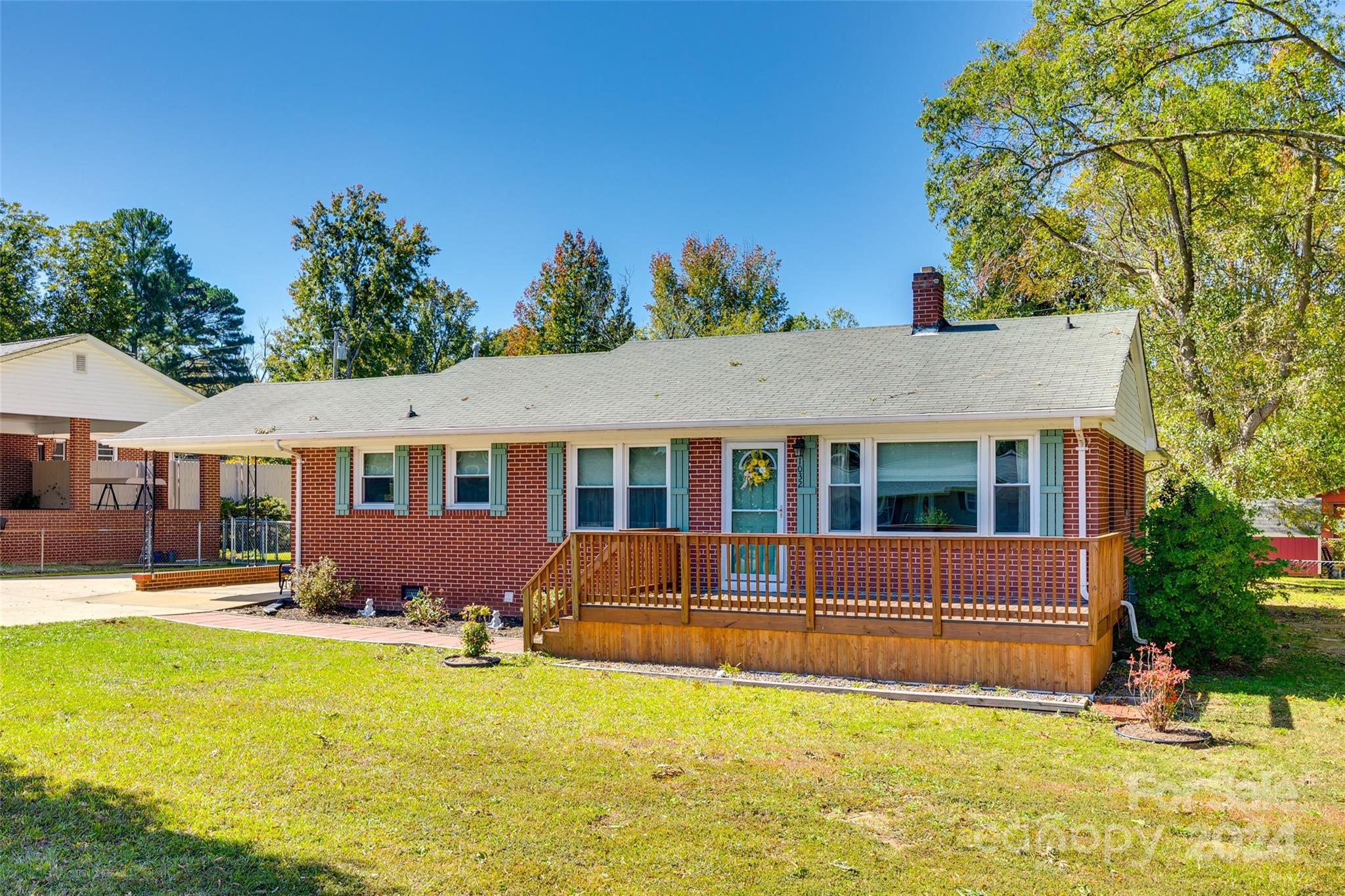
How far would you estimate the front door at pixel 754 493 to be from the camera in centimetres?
1256

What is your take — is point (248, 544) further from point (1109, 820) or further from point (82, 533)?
point (1109, 820)

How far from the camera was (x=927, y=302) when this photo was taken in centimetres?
1499

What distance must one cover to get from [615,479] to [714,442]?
172 centimetres

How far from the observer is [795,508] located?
Result: 40.6ft

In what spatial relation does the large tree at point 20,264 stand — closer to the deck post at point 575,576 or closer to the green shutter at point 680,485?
the green shutter at point 680,485

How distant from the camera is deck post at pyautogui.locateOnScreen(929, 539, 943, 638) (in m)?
9.50

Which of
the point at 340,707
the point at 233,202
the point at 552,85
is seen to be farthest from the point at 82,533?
the point at 340,707

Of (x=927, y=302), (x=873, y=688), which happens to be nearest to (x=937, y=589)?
(x=873, y=688)

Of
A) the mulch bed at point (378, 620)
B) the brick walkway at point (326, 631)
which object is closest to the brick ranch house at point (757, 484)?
the mulch bed at point (378, 620)

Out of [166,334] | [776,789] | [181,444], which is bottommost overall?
[776,789]

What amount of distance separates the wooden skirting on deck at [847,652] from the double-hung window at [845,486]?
2.40 meters

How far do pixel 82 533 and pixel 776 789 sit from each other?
24.4m

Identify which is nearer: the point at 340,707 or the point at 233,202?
the point at 340,707

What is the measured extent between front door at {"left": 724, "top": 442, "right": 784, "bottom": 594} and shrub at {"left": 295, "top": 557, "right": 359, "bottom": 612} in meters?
6.67
